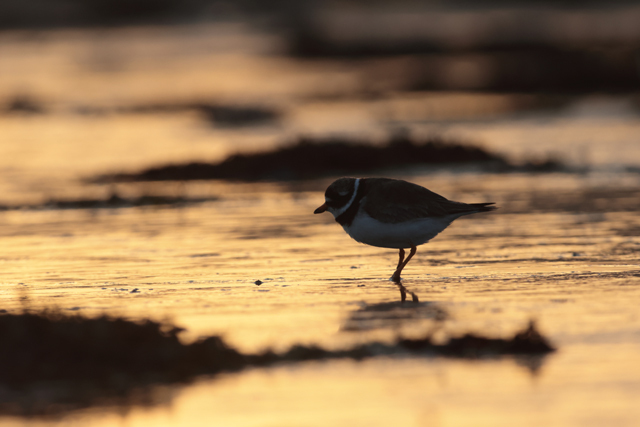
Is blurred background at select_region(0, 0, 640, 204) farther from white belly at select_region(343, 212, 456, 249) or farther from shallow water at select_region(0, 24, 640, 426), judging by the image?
white belly at select_region(343, 212, 456, 249)

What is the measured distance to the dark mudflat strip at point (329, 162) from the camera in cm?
1436

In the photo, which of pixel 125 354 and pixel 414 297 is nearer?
pixel 125 354

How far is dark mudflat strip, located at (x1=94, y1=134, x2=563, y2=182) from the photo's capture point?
14.4m

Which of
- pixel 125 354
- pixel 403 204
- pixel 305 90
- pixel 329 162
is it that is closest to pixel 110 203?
pixel 329 162

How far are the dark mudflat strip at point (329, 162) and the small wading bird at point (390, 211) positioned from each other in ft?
20.3

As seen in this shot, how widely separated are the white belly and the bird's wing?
5cm

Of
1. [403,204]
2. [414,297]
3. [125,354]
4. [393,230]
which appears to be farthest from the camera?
[403,204]

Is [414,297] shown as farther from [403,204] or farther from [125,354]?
[125,354]

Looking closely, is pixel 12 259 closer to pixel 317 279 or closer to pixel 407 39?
pixel 317 279

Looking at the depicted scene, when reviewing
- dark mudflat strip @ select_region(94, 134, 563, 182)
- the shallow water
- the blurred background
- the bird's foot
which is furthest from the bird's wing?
the blurred background

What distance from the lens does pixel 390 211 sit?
7828mm

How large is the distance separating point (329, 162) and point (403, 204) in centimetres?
708

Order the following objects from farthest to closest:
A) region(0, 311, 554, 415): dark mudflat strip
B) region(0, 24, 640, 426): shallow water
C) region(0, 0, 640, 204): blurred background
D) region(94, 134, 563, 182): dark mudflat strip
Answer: region(0, 0, 640, 204): blurred background, region(94, 134, 563, 182): dark mudflat strip, region(0, 311, 554, 415): dark mudflat strip, region(0, 24, 640, 426): shallow water

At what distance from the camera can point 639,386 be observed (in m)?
5.32
